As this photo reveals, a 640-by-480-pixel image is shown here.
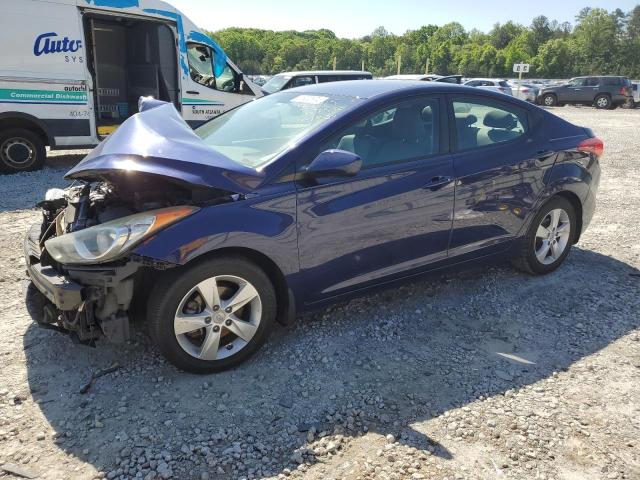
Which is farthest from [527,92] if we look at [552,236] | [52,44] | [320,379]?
[320,379]

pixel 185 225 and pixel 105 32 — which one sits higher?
pixel 105 32

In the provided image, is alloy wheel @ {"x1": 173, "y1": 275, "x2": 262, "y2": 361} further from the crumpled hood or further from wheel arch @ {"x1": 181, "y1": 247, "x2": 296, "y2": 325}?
the crumpled hood

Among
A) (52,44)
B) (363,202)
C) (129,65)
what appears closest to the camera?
(363,202)

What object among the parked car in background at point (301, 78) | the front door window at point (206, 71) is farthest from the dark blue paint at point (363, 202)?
the parked car in background at point (301, 78)

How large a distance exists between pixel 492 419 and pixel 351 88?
245 centimetres

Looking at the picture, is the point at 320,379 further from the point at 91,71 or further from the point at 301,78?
the point at 301,78

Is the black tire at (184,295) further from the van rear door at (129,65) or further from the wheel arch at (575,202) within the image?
the van rear door at (129,65)

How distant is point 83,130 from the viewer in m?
8.54

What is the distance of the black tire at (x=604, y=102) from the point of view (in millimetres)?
27062

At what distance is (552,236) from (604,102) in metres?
26.7

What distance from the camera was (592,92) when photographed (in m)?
27.3

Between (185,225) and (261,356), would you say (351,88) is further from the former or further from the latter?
(261,356)

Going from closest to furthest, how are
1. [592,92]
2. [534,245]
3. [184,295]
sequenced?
[184,295], [534,245], [592,92]

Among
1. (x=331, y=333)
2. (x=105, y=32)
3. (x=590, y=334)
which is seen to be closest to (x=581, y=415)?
(x=590, y=334)
